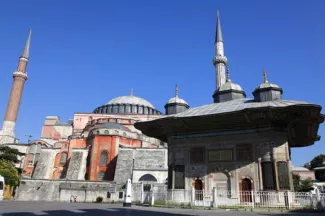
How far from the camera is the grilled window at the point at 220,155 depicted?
15659 millimetres

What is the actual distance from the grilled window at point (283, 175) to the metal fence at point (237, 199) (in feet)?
1.50

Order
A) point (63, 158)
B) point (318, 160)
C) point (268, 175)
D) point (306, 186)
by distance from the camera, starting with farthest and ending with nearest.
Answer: point (318, 160) < point (63, 158) < point (306, 186) < point (268, 175)

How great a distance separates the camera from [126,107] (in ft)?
185

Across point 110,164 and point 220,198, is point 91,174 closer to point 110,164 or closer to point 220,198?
point 110,164

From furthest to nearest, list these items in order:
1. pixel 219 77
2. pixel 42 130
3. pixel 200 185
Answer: pixel 42 130 → pixel 219 77 → pixel 200 185

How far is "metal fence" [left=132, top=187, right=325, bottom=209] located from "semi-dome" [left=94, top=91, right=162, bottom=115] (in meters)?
40.0

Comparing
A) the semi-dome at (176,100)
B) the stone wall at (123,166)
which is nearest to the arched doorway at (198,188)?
the semi-dome at (176,100)

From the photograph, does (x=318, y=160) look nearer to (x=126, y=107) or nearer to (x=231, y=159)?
(x=126, y=107)

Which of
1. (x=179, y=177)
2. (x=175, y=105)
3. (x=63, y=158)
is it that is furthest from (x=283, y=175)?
(x=63, y=158)

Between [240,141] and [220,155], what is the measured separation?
1417 millimetres

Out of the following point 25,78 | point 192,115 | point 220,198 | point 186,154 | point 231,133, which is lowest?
point 220,198

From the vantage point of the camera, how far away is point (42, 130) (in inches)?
2532

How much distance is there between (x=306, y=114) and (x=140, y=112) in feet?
144

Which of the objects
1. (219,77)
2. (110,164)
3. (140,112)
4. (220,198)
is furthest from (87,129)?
(220,198)
